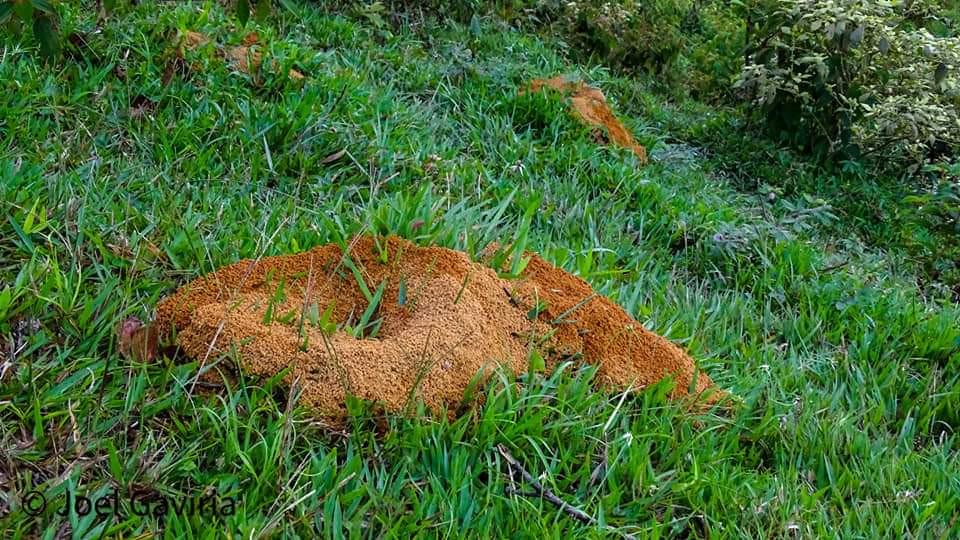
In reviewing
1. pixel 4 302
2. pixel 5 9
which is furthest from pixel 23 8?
pixel 4 302

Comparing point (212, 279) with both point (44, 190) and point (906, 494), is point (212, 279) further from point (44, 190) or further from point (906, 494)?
point (906, 494)

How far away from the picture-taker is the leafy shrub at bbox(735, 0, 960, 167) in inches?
218

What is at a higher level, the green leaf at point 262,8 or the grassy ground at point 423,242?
the green leaf at point 262,8

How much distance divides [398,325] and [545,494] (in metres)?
0.65

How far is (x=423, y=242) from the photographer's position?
2.81 metres

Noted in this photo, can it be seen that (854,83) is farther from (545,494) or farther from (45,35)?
(45,35)

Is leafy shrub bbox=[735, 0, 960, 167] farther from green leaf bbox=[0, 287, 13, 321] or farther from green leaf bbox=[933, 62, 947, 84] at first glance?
green leaf bbox=[0, 287, 13, 321]

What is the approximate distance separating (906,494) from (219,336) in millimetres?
1813

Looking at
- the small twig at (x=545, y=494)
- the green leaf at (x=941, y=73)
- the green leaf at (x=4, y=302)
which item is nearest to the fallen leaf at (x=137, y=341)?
the green leaf at (x=4, y=302)

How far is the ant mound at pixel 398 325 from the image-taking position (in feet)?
7.07

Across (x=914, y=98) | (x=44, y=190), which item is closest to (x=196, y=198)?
(x=44, y=190)

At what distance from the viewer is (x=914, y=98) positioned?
5734 millimetres

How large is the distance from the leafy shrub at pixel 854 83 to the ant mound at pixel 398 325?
3562 mm

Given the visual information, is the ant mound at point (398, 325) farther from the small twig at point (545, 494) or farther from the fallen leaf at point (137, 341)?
the small twig at point (545, 494)
